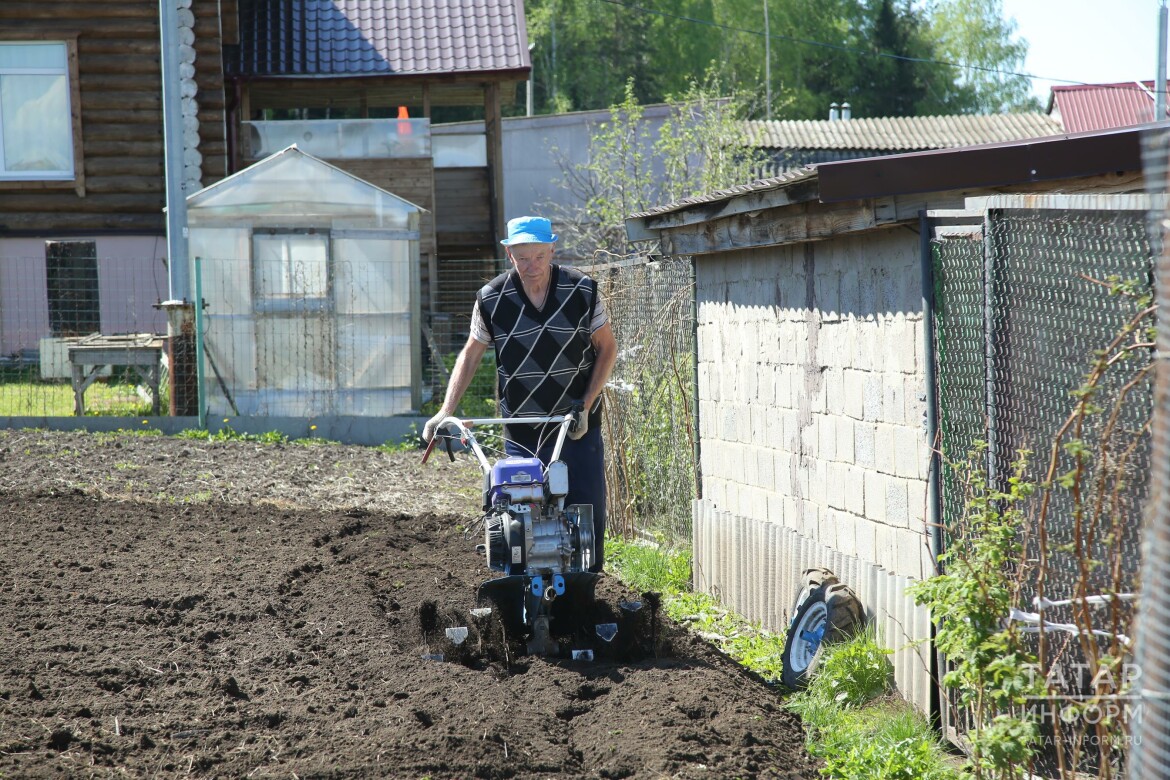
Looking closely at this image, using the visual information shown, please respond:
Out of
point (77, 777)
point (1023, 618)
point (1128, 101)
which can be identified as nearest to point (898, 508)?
point (1023, 618)

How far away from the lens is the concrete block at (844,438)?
5.45 metres

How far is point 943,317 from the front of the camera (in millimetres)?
4555

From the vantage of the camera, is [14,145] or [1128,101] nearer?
[14,145]

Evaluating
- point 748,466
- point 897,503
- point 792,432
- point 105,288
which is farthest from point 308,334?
point 897,503

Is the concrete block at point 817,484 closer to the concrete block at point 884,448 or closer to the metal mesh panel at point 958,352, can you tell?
the concrete block at point 884,448

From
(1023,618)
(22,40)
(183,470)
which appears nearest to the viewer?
(1023,618)

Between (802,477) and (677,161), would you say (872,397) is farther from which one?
(677,161)

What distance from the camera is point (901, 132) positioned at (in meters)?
30.2

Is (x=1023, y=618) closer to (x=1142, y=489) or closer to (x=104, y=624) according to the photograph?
(x=1142, y=489)

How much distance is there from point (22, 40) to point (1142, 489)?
17.8 m

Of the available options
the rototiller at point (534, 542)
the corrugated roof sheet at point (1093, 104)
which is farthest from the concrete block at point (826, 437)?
the corrugated roof sheet at point (1093, 104)

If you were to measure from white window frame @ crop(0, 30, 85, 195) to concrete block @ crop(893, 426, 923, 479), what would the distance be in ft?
51.2

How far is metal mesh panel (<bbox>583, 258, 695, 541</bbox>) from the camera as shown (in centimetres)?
786

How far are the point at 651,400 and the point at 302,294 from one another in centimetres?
638
